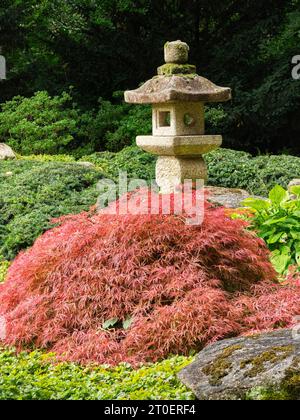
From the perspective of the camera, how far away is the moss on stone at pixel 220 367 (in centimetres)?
401

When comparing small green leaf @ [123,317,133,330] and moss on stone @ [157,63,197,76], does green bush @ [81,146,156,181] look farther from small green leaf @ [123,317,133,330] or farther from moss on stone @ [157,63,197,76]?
small green leaf @ [123,317,133,330]

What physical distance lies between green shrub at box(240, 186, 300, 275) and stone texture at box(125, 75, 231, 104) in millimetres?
1731

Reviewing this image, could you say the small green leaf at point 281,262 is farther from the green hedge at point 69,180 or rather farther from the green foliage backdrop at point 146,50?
the green foliage backdrop at point 146,50

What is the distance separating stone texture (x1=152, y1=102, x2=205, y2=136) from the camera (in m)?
8.81

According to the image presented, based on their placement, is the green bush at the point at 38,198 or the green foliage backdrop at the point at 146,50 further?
the green foliage backdrop at the point at 146,50

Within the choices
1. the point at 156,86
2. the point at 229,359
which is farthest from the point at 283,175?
the point at 229,359

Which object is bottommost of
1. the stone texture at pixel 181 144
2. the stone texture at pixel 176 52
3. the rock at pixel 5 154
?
the stone texture at pixel 181 144

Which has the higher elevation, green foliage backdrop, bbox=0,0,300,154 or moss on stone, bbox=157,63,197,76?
green foliage backdrop, bbox=0,0,300,154

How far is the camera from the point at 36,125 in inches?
561


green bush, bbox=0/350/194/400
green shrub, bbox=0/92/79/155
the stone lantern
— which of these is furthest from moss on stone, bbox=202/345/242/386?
green shrub, bbox=0/92/79/155

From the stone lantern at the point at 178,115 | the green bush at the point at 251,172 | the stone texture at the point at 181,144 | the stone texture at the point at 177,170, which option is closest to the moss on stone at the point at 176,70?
the stone lantern at the point at 178,115

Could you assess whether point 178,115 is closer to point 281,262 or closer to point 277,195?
point 277,195

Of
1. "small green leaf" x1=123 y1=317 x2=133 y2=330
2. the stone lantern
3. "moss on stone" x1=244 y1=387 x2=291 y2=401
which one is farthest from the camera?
the stone lantern

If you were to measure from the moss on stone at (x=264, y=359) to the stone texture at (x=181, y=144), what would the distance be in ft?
15.9
